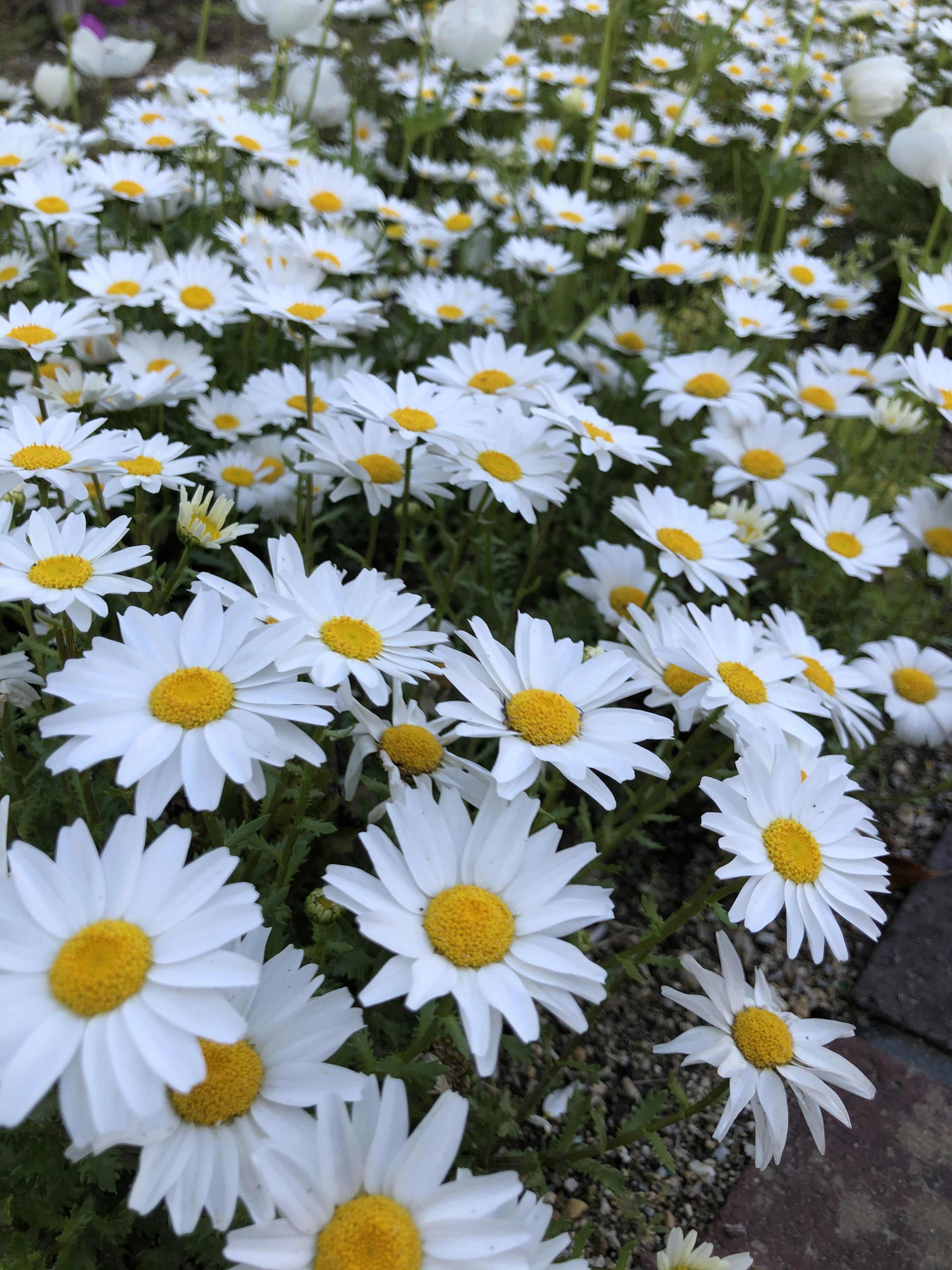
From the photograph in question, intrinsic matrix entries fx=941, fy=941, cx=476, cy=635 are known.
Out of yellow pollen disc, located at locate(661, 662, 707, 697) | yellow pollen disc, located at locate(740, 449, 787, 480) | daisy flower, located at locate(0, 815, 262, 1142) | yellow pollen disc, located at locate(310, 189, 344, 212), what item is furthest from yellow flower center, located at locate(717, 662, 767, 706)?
yellow pollen disc, located at locate(310, 189, 344, 212)

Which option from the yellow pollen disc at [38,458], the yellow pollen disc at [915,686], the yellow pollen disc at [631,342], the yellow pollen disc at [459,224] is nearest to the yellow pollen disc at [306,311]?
the yellow pollen disc at [38,458]

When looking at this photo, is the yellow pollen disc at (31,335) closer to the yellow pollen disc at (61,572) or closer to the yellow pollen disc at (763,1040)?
the yellow pollen disc at (61,572)

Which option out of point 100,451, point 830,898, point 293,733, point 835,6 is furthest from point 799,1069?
point 835,6

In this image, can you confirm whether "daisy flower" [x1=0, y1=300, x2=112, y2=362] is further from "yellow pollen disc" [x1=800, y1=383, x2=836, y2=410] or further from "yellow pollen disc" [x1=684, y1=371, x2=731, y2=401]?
"yellow pollen disc" [x1=800, y1=383, x2=836, y2=410]

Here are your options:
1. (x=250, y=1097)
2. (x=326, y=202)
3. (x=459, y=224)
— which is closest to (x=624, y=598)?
(x=250, y=1097)

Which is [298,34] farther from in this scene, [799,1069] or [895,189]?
[799,1069]

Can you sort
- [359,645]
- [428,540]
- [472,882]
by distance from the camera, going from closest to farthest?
1. [472,882]
2. [359,645]
3. [428,540]

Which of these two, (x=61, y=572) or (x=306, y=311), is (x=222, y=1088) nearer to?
(x=61, y=572)

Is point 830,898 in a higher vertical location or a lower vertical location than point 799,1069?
Answer: higher
